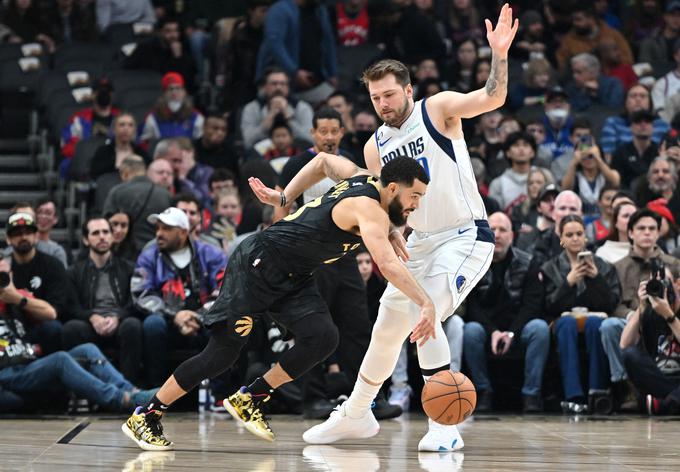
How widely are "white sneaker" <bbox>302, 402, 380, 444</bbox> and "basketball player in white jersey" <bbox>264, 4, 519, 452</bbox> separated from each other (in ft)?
0.95

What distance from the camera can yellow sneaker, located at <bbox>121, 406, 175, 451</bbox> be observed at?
754 cm

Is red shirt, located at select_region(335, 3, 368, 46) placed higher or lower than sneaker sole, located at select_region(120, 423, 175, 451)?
higher

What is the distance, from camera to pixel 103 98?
48.2ft

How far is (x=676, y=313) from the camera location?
10.7 metres

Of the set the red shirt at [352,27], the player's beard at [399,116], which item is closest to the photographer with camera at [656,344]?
the player's beard at [399,116]

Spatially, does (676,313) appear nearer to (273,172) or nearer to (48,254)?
(273,172)

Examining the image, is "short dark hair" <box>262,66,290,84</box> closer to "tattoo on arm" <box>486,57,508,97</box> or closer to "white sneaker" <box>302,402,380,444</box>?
"white sneaker" <box>302,402,380,444</box>

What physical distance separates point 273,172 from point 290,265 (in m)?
5.34

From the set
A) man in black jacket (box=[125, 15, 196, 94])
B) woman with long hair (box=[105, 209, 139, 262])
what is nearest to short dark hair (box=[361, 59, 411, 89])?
woman with long hair (box=[105, 209, 139, 262])

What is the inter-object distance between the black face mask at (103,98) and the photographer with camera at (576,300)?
581 centimetres

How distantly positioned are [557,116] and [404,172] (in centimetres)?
784

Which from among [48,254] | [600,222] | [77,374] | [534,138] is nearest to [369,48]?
[534,138]

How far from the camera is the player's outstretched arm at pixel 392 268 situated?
6887 millimetres

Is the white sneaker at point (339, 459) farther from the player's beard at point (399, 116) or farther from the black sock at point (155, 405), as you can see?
the player's beard at point (399, 116)
